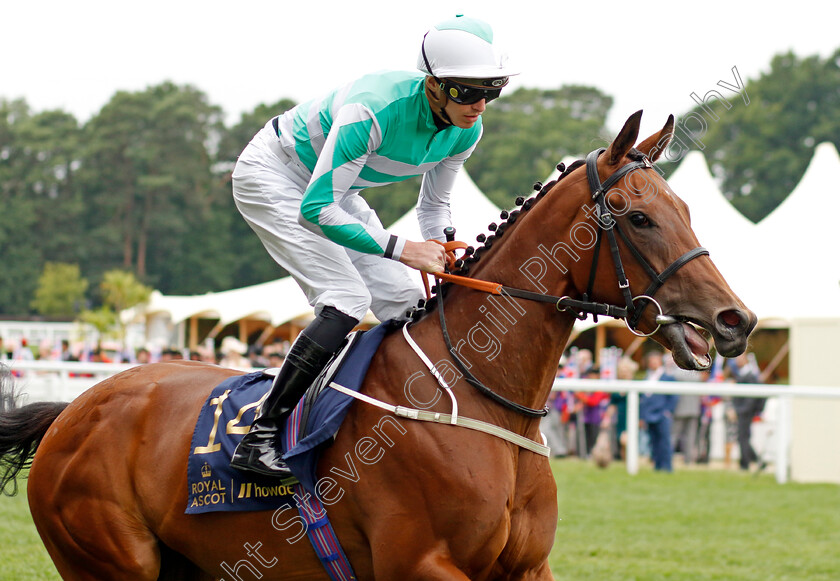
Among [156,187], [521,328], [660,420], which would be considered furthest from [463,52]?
[156,187]

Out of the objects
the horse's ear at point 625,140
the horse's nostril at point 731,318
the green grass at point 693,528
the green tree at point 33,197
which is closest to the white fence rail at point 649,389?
the green grass at point 693,528

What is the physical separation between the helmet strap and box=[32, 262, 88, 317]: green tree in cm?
4992

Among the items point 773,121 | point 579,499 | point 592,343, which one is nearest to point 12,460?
point 579,499

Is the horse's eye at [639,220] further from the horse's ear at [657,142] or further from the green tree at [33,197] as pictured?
the green tree at [33,197]

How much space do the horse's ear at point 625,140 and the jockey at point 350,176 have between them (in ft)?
1.55

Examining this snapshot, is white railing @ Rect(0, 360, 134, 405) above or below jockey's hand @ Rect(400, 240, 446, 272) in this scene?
below

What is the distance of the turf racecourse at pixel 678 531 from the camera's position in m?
6.63

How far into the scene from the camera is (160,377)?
407cm

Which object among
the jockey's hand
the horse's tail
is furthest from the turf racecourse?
the jockey's hand

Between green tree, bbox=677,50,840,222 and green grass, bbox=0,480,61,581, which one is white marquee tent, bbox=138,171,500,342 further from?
green tree, bbox=677,50,840,222

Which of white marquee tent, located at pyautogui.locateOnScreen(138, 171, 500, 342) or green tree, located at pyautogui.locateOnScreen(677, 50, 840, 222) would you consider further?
green tree, located at pyautogui.locateOnScreen(677, 50, 840, 222)

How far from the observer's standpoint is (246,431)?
355 centimetres

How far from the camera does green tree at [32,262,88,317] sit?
165 feet

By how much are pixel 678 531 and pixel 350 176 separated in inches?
247
